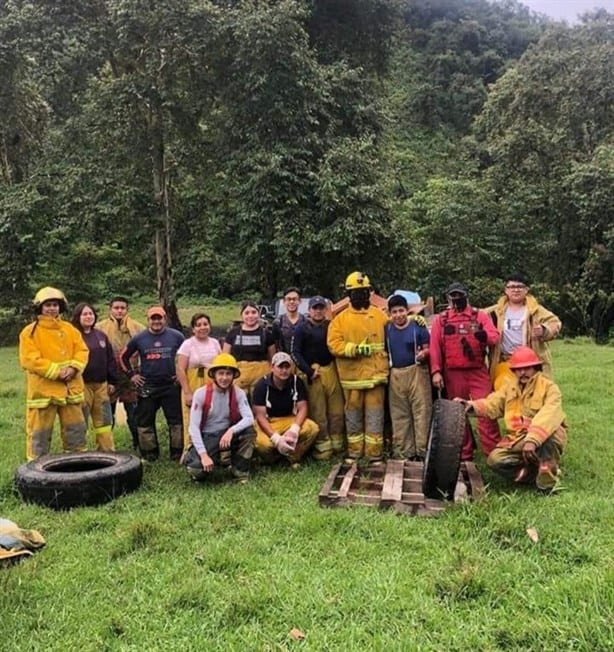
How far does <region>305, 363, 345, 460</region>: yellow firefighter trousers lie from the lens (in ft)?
20.5

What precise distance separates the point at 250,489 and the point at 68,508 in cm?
141

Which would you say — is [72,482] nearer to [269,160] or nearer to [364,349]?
[364,349]

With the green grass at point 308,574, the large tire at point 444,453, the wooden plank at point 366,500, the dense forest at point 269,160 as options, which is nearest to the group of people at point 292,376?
the large tire at point 444,453

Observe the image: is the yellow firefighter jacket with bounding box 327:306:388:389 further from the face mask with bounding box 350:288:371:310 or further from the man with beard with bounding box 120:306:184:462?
the man with beard with bounding box 120:306:184:462

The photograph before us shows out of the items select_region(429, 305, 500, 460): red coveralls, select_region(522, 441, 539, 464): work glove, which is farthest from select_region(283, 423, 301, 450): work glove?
select_region(522, 441, 539, 464): work glove

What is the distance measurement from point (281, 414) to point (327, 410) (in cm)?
52

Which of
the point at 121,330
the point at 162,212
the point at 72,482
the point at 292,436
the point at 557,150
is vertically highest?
the point at 557,150

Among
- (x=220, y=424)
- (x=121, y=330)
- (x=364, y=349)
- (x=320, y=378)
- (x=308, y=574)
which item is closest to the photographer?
(x=308, y=574)

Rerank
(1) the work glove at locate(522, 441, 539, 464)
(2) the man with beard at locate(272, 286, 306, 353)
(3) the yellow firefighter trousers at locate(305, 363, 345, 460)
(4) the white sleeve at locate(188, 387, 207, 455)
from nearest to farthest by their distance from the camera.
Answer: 1. (1) the work glove at locate(522, 441, 539, 464)
2. (4) the white sleeve at locate(188, 387, 207, 455)
3. (3) the yellow firefighter trousers at locate(305, 363, 345, 460)
4. (2) the man with beard at locate(272, 286, 306, 353)

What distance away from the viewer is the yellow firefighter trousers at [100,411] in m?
6.16

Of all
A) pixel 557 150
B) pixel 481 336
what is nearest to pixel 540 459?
pixel 481 336

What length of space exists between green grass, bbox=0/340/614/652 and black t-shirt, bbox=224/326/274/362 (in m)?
1.32

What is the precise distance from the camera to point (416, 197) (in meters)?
22.3

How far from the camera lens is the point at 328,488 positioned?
4.99m
